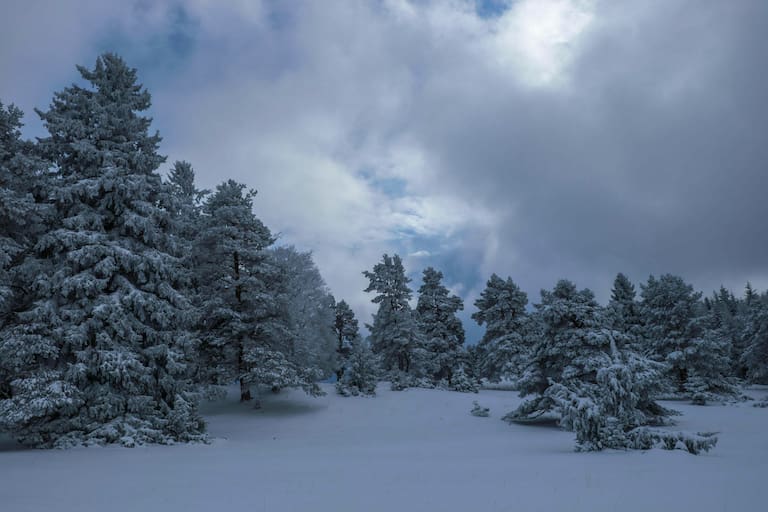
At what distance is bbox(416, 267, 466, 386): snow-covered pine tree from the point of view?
43.2m

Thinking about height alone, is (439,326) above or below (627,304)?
below

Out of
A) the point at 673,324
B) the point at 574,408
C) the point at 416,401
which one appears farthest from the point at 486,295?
the point at 574,408

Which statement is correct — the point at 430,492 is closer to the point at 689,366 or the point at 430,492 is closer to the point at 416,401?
the point at 416,401

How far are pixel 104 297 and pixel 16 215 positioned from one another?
371 cm

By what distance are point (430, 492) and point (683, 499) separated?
337cm

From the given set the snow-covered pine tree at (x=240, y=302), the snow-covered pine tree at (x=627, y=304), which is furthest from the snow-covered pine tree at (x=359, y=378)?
the snow-covered pine tree at (x=627, y=304)

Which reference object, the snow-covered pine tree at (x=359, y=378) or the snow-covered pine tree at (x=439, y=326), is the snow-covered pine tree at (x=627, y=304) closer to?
the snow-covered pine tree at (x=439, y=326)

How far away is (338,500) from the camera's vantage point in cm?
629

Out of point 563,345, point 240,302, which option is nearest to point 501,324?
point 563,345

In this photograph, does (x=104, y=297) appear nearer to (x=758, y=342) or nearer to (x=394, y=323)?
(x=394, y=323)

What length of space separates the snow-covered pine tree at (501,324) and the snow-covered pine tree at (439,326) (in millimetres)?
2585

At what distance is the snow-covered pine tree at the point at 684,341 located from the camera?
3184 cm

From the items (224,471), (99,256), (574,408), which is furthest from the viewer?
(99,256)

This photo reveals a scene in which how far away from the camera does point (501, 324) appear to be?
4328 centimetres
